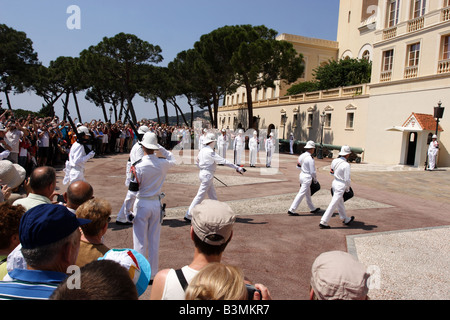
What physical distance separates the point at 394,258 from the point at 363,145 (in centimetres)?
2380

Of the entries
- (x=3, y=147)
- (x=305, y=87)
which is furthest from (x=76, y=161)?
(x=305, y=87)

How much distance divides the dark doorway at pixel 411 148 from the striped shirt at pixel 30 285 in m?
24.6

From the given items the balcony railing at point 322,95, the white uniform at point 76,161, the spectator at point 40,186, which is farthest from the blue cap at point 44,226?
the balcony railing at point 322,95

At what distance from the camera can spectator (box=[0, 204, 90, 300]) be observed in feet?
5.53

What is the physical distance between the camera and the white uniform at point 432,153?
19328 millimetres

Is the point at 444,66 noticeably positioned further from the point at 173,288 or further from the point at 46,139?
the point at 173,288

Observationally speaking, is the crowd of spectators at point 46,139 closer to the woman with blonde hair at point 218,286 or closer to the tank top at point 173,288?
the tank top at point 173,288

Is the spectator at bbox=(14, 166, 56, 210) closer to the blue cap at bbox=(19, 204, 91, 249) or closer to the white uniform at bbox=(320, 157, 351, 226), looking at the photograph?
the blue cap at bbox=(19, 204, 91, 249)

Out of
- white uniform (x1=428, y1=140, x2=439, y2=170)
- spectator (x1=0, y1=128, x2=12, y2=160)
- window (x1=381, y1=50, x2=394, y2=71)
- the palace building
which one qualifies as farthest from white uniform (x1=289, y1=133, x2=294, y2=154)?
spectator (x1=0, y1=128, x2=12, y2=160)

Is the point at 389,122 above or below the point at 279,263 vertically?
above

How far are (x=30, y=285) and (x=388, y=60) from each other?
28766 millimetres

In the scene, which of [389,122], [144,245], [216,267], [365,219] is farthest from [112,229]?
[389,122]

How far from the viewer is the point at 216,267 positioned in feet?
5.45
